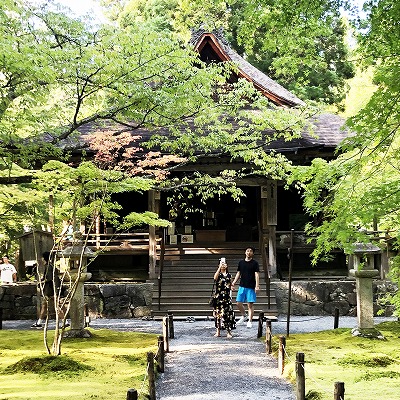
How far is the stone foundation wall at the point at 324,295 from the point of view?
49.6 ft

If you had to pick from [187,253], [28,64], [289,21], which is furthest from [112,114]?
[187,253]

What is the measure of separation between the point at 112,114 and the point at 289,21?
3.35 metres

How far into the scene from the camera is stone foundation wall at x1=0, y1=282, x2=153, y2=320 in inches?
589

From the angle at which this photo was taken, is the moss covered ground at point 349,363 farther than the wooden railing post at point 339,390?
Yes

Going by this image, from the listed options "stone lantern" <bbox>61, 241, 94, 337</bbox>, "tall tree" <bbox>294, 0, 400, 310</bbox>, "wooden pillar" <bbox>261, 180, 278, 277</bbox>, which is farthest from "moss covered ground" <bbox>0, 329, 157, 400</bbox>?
"wooden pillar" <bbox>261, 180, 278, 277</bbox>

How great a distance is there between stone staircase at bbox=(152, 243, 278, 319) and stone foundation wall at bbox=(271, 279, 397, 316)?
2.56 feet

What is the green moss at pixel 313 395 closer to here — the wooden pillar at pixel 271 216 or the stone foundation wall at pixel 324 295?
the stone foundation wall at pixel 324 295

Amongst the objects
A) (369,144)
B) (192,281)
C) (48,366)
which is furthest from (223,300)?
(369,144)

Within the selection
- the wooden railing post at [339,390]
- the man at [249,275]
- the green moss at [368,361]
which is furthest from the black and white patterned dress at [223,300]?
the wooden railing post at [339,390]

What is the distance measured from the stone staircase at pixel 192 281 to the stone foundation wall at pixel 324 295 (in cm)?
78

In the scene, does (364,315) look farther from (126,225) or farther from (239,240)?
(239,240)

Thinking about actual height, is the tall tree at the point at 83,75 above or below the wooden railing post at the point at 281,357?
above

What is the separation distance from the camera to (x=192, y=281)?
15453mm

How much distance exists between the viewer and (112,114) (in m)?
8.00
